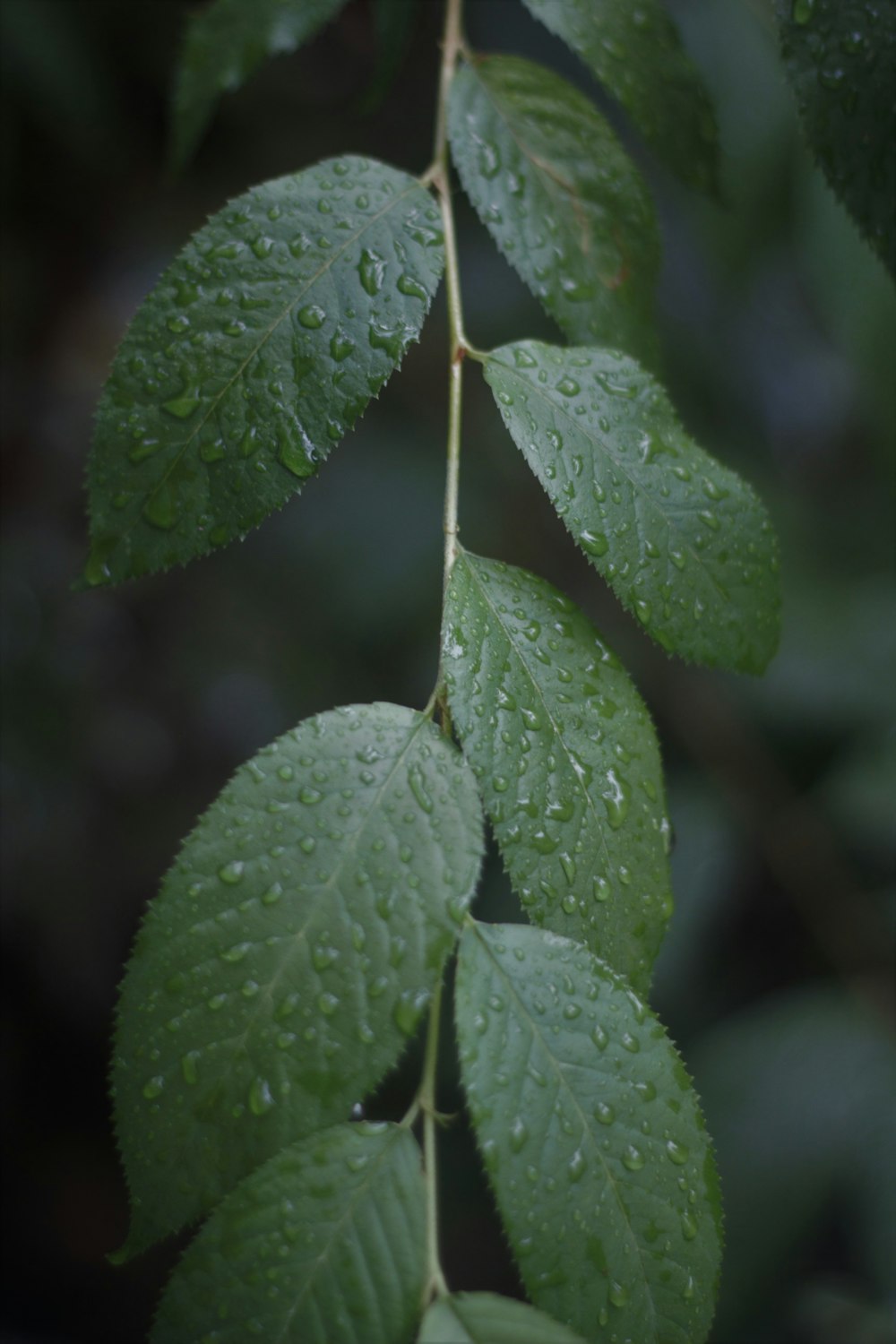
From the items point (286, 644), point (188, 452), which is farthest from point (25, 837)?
point (188, 452)

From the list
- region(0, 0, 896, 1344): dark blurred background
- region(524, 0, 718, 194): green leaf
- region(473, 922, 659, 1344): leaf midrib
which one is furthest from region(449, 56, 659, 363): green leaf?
region(0, 0, 896, 1344): dark blurred background

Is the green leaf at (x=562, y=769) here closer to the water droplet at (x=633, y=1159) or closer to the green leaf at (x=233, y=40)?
the water droplet at (x=633, y=1159)

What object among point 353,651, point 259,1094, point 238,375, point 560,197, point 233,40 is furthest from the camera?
point 353,651

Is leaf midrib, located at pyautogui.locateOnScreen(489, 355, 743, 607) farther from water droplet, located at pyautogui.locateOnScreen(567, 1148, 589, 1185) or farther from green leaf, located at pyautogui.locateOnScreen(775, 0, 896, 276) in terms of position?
water droplet, located at pyautogui.locateOnScreen(567, 1148, 589, 1185)

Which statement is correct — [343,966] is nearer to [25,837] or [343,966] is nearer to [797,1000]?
[797,1000]

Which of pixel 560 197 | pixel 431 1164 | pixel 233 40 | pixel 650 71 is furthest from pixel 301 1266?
pixel 233 40

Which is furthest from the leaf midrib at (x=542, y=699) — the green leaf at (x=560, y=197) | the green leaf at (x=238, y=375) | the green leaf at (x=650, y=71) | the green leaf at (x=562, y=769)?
the green leaf at (x=650, y=71)

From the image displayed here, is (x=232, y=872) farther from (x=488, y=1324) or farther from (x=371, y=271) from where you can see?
(x=371, y=271)
